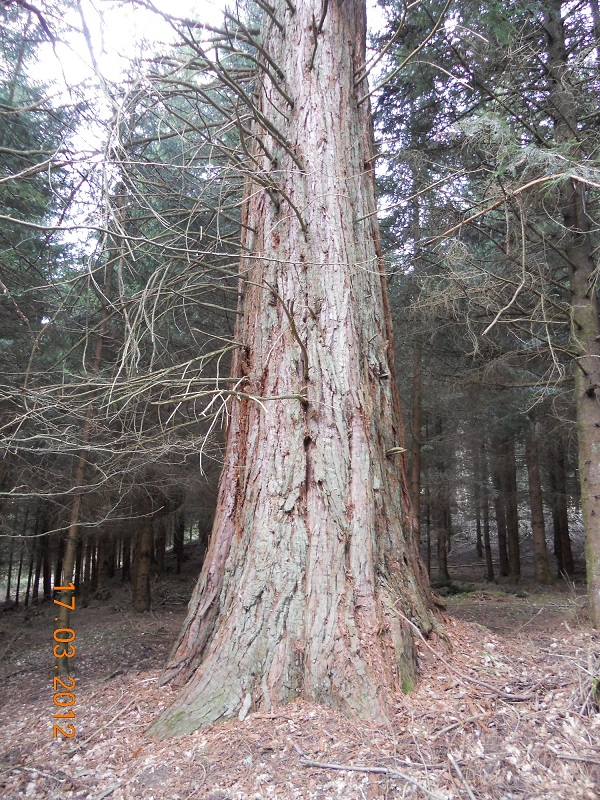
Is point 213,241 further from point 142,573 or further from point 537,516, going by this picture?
point 537,516

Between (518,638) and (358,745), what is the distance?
2.31 metres

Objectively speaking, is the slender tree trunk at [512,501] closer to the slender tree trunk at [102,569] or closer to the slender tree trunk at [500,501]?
the slender tree trunk at [500,501]

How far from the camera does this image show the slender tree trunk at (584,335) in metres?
5.50

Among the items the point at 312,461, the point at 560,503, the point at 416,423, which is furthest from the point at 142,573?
the point at 560,503

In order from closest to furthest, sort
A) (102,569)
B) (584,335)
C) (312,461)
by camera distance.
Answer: (312,461), (584,335), (102,569)

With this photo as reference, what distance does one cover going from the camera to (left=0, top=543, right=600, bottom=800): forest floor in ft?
8.18

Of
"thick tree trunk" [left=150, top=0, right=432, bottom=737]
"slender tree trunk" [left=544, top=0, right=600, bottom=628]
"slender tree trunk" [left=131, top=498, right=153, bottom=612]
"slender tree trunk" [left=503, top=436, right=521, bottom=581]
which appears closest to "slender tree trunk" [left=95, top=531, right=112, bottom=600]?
"slender tree trunk" [left=131, top=498, right=153, bottom=612]

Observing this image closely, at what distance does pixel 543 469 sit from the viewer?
588 inches

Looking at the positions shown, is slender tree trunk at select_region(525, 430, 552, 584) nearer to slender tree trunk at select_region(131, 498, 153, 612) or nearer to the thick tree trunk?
slender tree trunk at select_region(131, 498, 153, 612)

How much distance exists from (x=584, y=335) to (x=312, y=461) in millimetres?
3996

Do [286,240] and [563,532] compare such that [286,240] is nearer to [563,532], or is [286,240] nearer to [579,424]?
[579,424]

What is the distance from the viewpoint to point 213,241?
422 centimetres

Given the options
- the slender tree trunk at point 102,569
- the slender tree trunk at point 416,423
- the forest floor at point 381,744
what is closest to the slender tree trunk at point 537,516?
the slender tree trunk at point 416,423

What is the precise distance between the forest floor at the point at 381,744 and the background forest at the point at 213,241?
161cm
